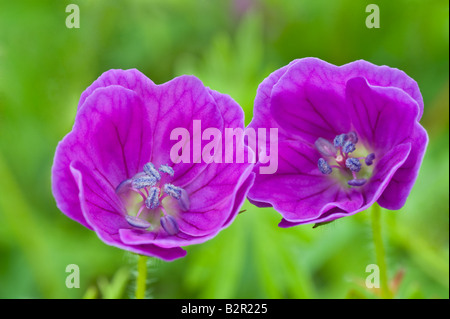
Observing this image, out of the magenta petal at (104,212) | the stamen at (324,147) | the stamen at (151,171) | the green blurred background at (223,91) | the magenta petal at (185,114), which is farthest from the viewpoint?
the green blurred background at (223,91)

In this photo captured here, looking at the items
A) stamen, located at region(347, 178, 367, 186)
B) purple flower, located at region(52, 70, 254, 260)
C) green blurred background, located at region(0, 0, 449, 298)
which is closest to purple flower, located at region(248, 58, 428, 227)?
stamen, located at region(347, 178, 367, 186)

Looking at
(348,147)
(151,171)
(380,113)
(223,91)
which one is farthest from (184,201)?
(223,91)

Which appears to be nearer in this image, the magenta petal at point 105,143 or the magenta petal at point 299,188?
the magenta petal at point 105,143

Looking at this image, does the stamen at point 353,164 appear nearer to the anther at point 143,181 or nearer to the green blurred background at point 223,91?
the anther at point 143,181

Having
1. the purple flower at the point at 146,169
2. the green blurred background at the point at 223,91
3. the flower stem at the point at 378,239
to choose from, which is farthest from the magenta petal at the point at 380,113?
the green blurred background at the point at 223,91

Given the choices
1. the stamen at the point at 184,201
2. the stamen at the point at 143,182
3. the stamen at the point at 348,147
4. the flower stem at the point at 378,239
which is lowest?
the flower stem at the point at 378,239

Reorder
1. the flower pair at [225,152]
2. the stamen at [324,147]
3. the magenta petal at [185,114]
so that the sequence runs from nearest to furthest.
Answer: the flower pair at [225,152] → the magenta petal at [185,114] → the stamen at [324,147]

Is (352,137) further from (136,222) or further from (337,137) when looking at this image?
(136,222)
